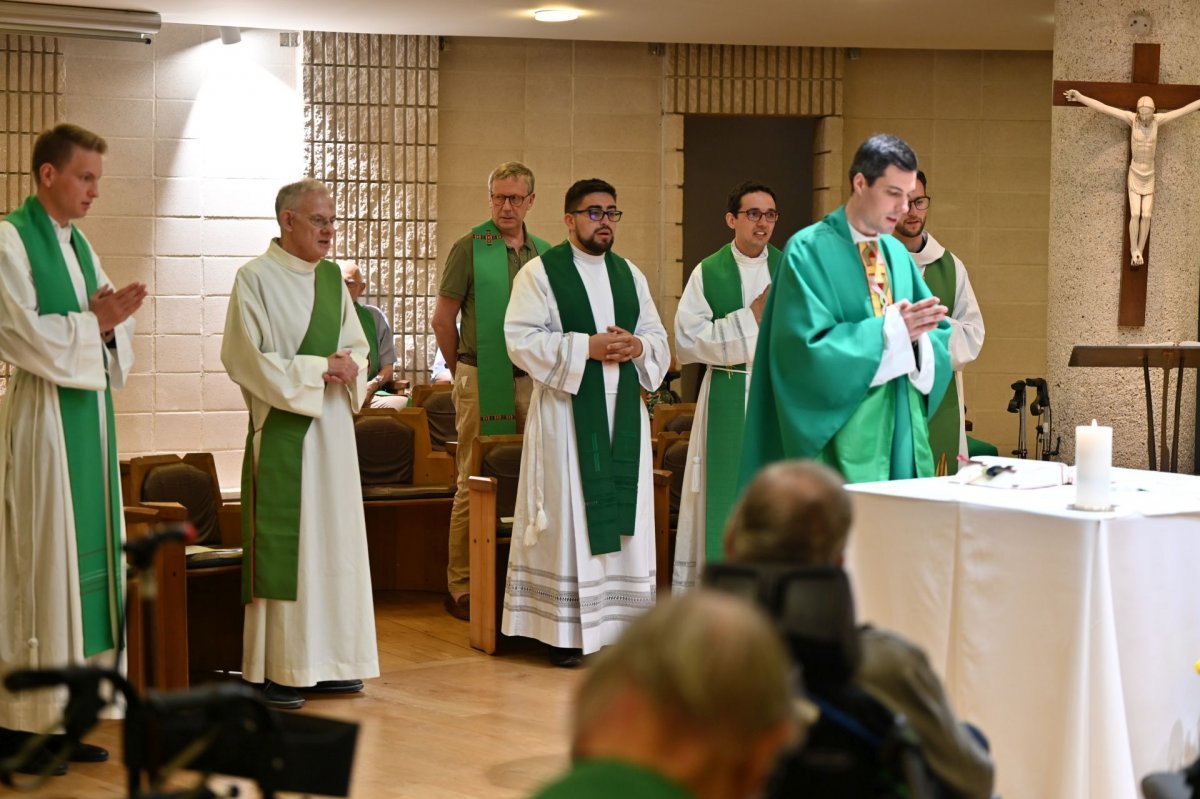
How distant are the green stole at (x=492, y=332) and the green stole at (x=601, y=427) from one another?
741 mm

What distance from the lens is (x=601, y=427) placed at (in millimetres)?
6094

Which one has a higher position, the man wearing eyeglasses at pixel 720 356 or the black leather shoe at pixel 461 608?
the man wearing eyeglasses at pixel 720 356

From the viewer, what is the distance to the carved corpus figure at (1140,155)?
6.72 meters

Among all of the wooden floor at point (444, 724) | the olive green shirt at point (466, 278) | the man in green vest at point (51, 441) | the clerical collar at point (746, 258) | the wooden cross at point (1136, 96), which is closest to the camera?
the wooden floor at point (444, 724)

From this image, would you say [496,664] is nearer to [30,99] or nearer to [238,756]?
[238,756]

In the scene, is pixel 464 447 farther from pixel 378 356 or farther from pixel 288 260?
pixel 378 356

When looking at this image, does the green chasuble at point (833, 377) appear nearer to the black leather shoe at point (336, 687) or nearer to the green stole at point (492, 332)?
the black leather shoe at point (336, 687)

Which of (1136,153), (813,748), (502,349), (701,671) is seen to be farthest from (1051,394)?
(701,671)

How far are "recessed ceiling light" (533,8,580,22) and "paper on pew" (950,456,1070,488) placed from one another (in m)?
5.63

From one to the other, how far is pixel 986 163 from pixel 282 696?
7414mm

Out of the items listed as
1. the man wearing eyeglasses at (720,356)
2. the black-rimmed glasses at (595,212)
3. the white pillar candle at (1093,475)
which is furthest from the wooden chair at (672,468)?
the white pillar candle at (1093,475)

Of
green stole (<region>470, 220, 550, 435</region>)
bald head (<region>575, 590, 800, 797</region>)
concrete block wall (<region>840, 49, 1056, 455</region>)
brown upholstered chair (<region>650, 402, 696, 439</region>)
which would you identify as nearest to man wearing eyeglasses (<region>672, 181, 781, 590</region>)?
green stole (<region>470, 220, 550, 435</region>)

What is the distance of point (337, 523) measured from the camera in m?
5.45

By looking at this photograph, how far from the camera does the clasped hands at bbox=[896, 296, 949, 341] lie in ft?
14.1
